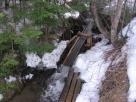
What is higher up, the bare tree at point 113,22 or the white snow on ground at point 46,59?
the bare tree at point 113,22

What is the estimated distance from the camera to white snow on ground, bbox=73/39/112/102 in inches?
310

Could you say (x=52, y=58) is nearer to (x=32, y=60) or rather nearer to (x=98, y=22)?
(x=32, y=60)

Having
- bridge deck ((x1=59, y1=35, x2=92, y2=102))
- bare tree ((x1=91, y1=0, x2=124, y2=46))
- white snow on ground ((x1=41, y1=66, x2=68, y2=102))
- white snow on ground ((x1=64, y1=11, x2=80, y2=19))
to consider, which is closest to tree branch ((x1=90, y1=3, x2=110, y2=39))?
bare tree ((x1=91, y1=0, x2=124, y2=46))

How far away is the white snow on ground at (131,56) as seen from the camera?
21.9 feet

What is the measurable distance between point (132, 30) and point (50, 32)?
8.82ft

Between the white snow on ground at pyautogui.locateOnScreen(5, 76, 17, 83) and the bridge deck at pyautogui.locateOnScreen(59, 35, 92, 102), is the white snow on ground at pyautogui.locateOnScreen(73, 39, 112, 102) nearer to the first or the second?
the bridge deck at pyautogui.locateOnScreen(59, 35, 92, 102)

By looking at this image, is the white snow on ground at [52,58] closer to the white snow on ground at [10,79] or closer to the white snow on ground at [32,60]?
the white snow on ground at [32,60]

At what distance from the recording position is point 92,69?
8812mm

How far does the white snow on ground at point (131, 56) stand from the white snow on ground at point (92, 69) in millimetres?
682

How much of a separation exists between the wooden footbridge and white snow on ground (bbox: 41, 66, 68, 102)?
0.26m

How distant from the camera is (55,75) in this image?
985cm

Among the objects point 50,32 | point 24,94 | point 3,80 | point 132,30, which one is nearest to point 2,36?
point 3,80

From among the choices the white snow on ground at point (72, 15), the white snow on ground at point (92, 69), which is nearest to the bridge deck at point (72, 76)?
the white snow on ground at point (92, 69)

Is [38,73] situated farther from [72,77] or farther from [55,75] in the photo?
[72,77]
